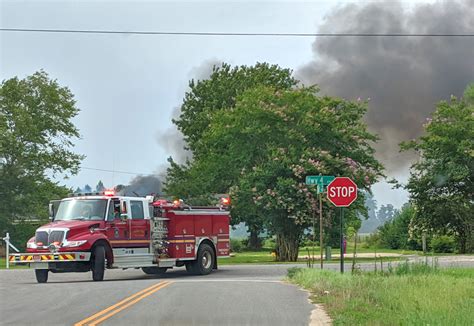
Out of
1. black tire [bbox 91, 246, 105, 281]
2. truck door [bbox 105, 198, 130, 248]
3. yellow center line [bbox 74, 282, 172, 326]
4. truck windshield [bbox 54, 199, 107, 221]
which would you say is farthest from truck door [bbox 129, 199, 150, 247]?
yellow center line [bbox 74, 282, 172, 326]

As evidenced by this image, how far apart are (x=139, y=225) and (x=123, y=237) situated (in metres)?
0.85

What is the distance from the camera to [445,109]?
48406 mm

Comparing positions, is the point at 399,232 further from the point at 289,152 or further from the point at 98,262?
the point at 98,262

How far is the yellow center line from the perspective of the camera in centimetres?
1384

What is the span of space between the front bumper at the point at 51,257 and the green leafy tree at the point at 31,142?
39.6 m

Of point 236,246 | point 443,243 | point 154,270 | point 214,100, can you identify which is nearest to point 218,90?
point 214,100

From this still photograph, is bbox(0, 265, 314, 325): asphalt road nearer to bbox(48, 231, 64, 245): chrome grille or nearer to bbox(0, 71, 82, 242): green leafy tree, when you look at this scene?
bbox(48, 231, 64, 245): chrome grille

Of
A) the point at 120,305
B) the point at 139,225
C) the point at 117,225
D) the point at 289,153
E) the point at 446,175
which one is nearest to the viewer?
the point at 120,305

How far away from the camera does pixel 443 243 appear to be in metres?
55.1

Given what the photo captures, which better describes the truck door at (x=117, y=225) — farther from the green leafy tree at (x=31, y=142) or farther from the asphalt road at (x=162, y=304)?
the green leafy tree at (x=31, y=142)

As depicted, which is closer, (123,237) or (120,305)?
(120,305)

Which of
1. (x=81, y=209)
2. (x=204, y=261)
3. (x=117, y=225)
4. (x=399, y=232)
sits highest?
(x=399, y=232)

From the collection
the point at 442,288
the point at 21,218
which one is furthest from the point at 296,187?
the point at 21,218

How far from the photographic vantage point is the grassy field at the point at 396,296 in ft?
41.9
